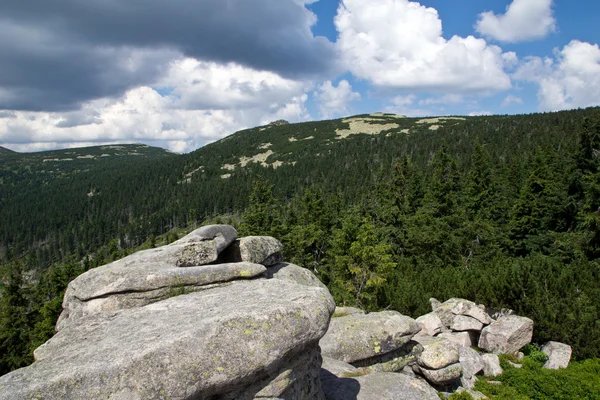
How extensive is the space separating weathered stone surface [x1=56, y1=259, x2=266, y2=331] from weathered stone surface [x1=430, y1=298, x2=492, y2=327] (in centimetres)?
1831

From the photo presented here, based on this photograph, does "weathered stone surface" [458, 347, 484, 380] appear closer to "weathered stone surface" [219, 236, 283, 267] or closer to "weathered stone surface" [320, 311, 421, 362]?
"weathered stone surface" [320, 311, 421, 362]

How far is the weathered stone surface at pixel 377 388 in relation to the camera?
11.3 m

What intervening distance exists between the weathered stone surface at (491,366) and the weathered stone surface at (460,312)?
3.70 metres

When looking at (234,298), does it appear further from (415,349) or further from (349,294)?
(349,294)

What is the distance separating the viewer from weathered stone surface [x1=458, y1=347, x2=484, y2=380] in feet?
58.0

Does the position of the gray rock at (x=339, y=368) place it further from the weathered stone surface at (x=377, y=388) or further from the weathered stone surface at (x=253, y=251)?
the weathered stone surface at (x=253, y=251)

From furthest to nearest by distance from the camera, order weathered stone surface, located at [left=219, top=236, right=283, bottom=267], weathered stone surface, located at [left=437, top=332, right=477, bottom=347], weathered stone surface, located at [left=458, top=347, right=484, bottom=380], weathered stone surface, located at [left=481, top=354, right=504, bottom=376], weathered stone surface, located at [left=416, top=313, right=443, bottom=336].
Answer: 1. weathered stone surface, located at [left=437, top=332, right=477, bottom=347]
2. weathered stone surface, located at [left=416, top=313, right=443, bottom=336]
3. weathered stone surface, located at [left=481, top=354, right=504, bottom=376]
4. weathered stone surface, located at [left=458, top=347, right=484, bottom=380]
5. weathered stone surface, located at [left=219, top=236, right=283, bottom=267]

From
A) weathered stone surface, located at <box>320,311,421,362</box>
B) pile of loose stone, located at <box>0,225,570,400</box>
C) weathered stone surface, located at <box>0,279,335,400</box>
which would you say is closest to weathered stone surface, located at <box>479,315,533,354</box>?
pile of loose stone, located at <box>0,225,570,400</box>

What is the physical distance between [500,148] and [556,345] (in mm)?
122694

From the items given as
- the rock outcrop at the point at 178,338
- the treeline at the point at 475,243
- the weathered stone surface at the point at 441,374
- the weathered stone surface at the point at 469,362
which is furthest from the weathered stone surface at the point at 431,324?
the rock outcrop at the point at 178,338

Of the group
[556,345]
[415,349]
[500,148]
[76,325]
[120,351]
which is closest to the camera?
[120,351]

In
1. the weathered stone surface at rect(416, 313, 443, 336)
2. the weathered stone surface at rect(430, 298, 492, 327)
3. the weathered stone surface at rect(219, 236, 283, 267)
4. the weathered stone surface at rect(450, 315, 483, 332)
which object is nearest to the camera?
the weathered stone surface at rect(219, 236, 283, 267)

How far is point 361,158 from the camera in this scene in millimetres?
178375

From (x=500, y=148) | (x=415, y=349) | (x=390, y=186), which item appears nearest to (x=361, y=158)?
(x=500, y=148)
